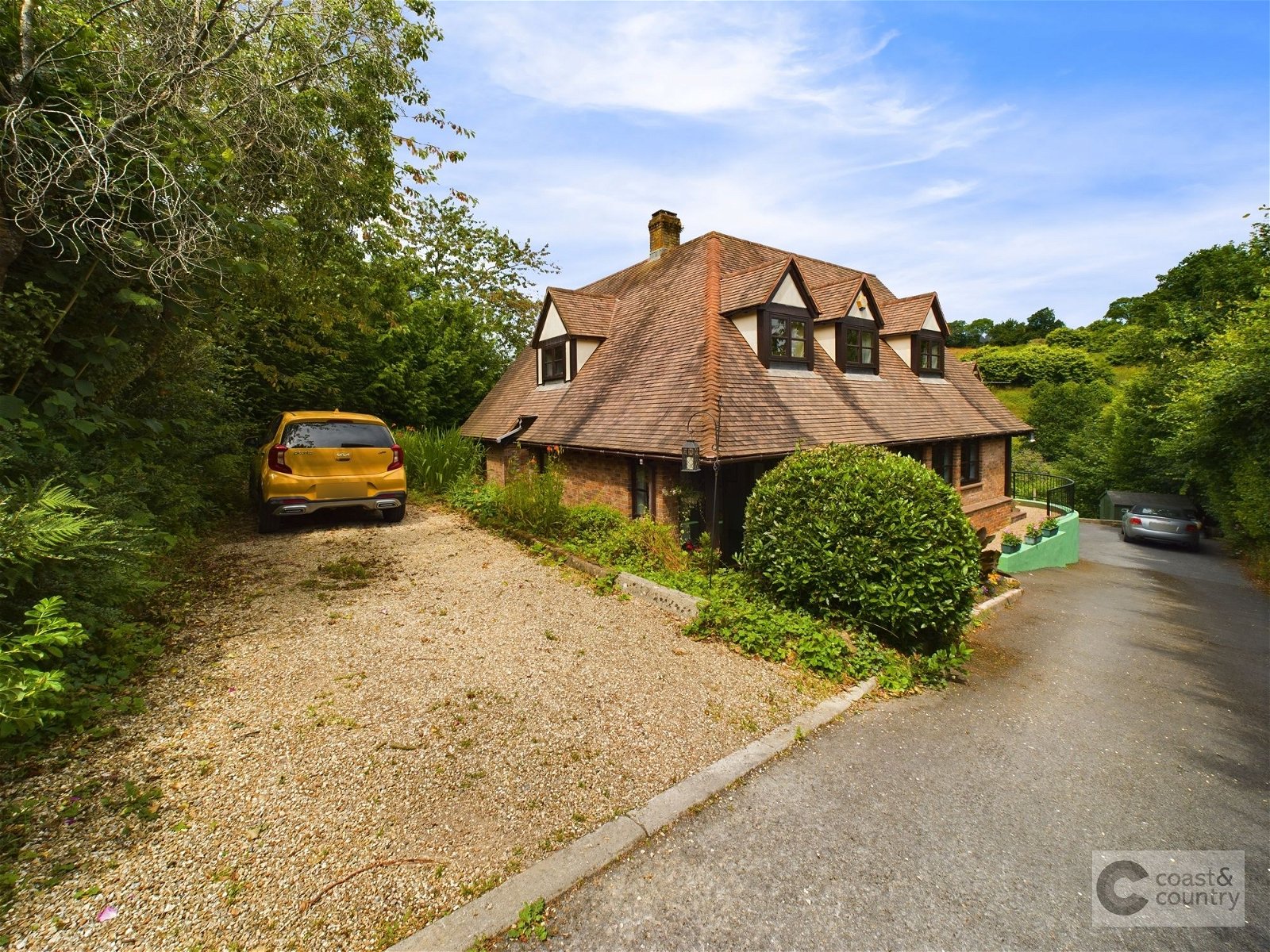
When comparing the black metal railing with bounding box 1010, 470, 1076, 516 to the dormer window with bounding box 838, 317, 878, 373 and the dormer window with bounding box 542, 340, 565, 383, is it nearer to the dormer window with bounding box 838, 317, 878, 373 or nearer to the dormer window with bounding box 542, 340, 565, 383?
the dormer window with bounding box 838, 317, 878, 373

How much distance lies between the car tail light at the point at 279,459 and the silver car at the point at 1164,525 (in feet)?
91.5

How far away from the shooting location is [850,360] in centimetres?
1330

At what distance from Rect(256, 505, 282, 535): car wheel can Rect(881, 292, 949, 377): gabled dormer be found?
16070mm

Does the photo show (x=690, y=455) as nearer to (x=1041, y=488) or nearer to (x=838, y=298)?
(x=838, y=298)

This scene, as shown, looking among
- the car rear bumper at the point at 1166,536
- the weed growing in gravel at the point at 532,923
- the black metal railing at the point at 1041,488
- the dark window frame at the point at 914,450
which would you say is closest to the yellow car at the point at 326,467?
the weed growing in gravel at the point at 532,923

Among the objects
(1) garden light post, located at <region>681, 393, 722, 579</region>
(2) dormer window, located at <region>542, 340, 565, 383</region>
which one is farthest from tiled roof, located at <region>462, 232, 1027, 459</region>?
(2) dormer window, located at <region>542, 340, 565, 383</region>

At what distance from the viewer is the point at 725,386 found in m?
9.84

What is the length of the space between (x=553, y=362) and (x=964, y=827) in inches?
500

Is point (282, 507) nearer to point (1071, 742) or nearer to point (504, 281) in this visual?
point (1071, 742)

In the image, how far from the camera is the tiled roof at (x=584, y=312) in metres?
13.6

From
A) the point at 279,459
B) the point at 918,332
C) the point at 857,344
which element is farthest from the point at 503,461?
the point at 918,332

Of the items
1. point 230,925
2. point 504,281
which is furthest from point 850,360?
point 504,281

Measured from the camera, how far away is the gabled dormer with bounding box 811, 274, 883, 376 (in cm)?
1280

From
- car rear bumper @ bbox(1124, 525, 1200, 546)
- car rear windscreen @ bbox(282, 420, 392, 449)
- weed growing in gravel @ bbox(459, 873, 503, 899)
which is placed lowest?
car rear bumper @ bbox(1124, 525, 1200, 546)
